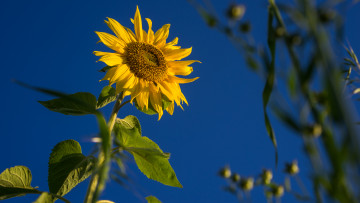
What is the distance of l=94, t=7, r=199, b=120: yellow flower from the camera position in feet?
5.21

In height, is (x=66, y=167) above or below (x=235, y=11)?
above

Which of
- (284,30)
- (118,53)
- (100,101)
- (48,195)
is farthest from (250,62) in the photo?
(118,53)

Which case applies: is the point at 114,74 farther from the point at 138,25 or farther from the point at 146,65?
the point at 138,25

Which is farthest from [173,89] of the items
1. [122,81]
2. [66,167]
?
[66,167]

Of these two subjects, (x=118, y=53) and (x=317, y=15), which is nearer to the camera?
(x=317, y=15)

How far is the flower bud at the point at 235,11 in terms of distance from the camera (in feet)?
1.59

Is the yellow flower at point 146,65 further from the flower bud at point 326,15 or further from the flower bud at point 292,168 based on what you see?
the flower bud at point 326,15

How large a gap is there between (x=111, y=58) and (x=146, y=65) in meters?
0.20

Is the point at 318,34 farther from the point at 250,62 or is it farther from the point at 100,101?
the point at 100,101

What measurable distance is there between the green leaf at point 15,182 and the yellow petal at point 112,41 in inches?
26.4

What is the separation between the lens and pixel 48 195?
1.20 metres

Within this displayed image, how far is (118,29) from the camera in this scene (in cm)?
169

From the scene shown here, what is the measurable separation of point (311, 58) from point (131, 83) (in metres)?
1.29

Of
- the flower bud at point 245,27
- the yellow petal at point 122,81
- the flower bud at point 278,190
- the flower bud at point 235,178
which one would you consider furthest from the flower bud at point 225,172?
the yellow petal at point 122,81
